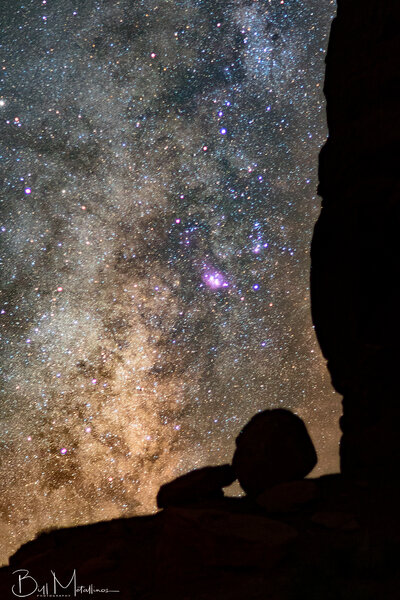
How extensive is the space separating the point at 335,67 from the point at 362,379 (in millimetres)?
5701

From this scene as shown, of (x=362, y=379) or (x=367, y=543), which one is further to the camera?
(x=362, y=379)

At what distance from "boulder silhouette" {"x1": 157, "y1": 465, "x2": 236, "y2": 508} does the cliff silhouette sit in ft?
0.07

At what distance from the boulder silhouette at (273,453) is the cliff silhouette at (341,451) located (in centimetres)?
2

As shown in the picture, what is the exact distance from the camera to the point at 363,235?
27.4 feet

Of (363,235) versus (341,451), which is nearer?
(363,235)

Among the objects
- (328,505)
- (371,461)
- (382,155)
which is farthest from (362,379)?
(382,155)

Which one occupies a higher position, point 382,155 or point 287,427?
point 382,155

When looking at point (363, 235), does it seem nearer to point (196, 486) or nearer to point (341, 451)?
point (341, 451)

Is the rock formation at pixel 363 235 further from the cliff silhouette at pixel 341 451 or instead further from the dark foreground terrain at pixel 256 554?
the dark foreground terrain at pixel 256 554

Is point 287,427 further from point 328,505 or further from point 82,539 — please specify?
point 82,539

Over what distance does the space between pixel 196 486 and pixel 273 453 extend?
157 centimetres

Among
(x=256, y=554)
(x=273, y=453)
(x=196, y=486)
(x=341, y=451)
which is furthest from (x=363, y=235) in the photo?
(x=256, y=554)

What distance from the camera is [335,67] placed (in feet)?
28.9

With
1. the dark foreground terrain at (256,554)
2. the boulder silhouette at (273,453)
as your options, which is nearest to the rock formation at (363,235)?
the boulder silhouette at (273,453)
